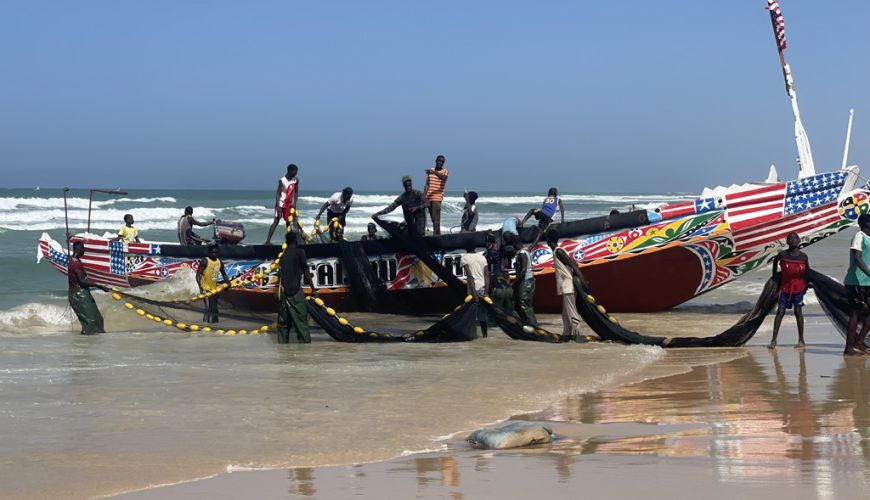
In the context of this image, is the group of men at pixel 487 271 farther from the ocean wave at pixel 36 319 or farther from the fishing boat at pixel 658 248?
the ocean wave at pixel 36 319

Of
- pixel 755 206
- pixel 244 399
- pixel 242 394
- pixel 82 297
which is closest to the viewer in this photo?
pixel 244 399

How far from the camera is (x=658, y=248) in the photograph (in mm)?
15539

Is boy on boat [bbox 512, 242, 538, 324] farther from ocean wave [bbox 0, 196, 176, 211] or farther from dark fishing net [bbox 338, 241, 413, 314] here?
ocean wave [bbox 0, 196, 176, 211]

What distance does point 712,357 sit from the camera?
11.5 m

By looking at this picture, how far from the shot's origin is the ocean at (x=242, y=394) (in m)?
6.91

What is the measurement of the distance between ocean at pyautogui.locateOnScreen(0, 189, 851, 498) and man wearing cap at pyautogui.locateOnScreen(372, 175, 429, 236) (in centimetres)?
136

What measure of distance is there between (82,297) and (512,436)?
8978 mm

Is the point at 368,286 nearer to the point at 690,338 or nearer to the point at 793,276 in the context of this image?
the point at 690,338

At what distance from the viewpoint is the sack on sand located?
22.9 feet

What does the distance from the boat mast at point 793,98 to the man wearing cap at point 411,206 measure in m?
5.62

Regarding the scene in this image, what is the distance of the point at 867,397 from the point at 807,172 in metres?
7.95

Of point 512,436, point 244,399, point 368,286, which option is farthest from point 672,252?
point 512,436

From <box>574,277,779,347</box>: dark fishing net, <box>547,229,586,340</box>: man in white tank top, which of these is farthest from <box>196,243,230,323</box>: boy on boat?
<box>574,277,779,347</box>: dark fishing net

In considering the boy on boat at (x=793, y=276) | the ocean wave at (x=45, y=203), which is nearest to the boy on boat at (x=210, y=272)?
the boy on boat at (x=793, y=276)
